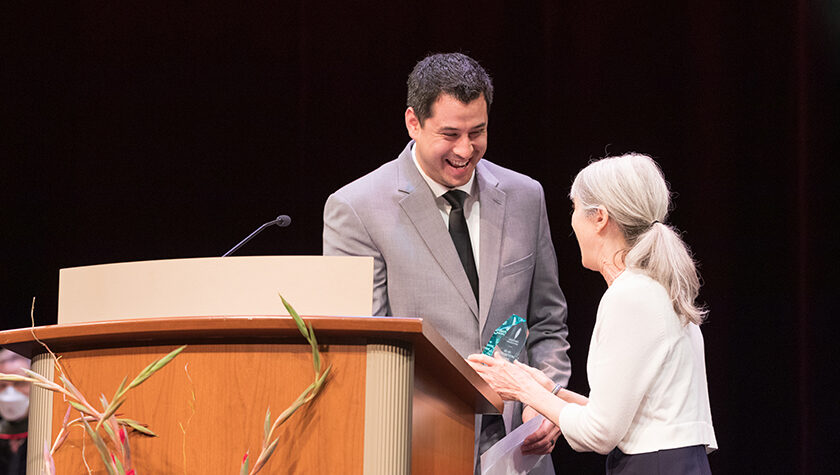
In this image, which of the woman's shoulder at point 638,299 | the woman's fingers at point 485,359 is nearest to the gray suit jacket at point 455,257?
the woman's fingers at point 485,359

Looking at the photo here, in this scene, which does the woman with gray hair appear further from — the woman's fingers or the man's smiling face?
the man's smiling face

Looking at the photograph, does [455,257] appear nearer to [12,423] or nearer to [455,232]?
[455,232]

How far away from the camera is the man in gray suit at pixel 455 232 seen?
2426 mm

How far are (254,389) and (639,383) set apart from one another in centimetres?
85

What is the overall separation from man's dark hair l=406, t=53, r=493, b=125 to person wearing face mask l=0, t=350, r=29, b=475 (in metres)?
1.79

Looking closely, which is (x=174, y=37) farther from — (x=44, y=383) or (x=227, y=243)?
(x=44, y=383)

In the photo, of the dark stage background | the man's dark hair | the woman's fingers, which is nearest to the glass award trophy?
the woman's fingers

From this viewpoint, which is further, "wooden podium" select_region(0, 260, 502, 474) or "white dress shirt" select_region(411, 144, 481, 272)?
"white dress shirt" select_region(411, 144, 481, 272)

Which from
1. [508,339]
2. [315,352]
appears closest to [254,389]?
[315,352]

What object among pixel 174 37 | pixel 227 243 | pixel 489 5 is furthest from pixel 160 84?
pixel 489 5

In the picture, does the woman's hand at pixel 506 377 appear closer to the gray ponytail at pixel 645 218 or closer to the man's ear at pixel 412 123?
the gray ponytail at pixel 645 218

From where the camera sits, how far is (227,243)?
3918 mm

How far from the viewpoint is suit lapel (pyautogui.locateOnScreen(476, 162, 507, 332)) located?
2.42 metres

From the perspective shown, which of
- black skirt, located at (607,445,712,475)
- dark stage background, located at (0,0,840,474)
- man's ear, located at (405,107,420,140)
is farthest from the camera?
dark stage background, located at (0,0,840,474)
